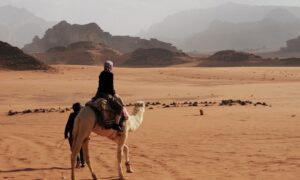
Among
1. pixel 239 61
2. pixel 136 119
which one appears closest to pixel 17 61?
pixel 239 61

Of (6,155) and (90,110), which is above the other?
(90,110)

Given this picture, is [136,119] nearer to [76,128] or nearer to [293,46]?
[76,128]

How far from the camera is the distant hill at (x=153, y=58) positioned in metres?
102

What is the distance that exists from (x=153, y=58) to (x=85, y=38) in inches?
1986

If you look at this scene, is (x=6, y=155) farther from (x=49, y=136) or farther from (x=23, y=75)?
(x=23, y=75)

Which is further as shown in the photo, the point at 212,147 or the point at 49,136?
the point at 49,136

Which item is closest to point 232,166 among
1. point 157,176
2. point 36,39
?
point 157,176

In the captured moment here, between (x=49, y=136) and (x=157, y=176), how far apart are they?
7.01 m

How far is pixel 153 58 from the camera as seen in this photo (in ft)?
344

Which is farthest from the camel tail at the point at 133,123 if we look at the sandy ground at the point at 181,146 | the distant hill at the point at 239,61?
the distant hill at the point at 239,61

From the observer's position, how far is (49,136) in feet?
55.6

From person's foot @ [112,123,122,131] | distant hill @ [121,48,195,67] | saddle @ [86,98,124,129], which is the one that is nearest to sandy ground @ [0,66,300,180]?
person's foot @ [112,123,122,131]

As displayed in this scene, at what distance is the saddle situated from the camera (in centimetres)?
1055

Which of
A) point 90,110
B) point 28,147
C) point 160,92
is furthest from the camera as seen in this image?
point 160,92
